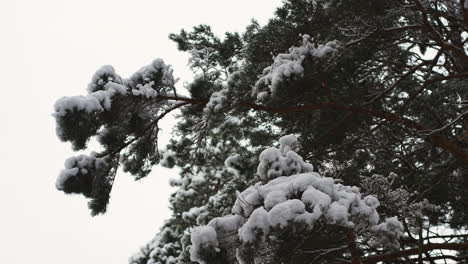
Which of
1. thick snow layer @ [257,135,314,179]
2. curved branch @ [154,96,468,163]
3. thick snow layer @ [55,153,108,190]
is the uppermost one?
curved branch @ [154,96,468,163]

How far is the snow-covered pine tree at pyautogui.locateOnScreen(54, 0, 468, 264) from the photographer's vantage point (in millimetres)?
3750

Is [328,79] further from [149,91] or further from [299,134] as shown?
[149,91]

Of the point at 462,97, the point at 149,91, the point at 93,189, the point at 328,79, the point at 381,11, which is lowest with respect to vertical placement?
the point at 93,189

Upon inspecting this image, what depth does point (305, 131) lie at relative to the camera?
690 cm

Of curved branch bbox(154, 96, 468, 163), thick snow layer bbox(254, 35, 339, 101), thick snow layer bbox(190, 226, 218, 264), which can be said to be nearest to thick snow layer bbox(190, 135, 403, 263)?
thick snow layer bbox(190, 226, 218, 264)

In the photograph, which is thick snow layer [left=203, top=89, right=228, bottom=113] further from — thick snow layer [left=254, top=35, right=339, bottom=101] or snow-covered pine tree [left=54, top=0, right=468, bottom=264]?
thick snow layer [left=254, top=35, right=339, bottom=101]

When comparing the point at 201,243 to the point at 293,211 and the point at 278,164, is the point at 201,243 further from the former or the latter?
the point at 278,164

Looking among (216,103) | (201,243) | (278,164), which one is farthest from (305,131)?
(201,243)

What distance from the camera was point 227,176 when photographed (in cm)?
1230

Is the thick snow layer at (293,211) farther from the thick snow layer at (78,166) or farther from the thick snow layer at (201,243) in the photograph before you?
the thick snow layer at (78,166)

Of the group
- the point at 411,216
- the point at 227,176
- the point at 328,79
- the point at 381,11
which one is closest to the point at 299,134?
the point at 328,79

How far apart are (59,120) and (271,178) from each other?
2.32 metres

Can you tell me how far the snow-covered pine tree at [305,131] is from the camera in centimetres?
375

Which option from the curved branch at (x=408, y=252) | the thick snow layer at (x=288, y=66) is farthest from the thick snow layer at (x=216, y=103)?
the curved branch at (x=408, y=252)
